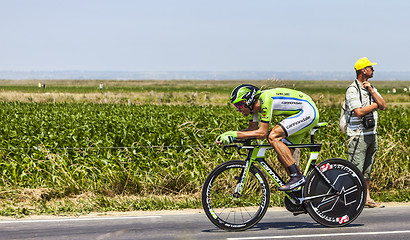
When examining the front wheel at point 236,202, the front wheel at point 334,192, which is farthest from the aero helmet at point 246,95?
the front wheel at point 334,192

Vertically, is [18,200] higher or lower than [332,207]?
lower

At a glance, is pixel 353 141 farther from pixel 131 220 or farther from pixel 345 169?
pixel 131 220

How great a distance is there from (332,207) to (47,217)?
4.24 metres

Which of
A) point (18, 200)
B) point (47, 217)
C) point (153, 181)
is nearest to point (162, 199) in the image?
point (153, 181)

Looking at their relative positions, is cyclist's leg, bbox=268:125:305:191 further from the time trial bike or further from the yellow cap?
the yellow cap

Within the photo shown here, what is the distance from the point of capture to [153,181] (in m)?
10.3

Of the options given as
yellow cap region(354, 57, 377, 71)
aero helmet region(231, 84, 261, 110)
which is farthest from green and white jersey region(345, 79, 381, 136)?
aero helmet region(231, 84, 261, 110)

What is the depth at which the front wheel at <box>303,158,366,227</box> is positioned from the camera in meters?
7.18

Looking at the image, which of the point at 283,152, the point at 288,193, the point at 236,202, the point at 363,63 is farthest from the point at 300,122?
the point at 363,63

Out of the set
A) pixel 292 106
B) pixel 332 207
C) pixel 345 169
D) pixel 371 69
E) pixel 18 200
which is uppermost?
pixel 371 69

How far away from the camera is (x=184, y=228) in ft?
24.5

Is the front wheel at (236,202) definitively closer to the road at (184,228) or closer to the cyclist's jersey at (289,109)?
the road at (184,228)

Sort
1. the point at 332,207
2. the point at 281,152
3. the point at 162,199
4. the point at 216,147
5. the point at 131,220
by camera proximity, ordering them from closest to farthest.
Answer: the point at 281,152
the point at 332,207
the point at 131,220
the point at 162,199
the point at 216,147

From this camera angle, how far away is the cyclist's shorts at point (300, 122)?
6.80 meters
